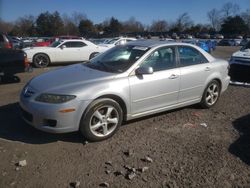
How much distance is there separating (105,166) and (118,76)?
1.57 m

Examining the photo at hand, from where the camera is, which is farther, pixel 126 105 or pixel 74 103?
pixel 126 105

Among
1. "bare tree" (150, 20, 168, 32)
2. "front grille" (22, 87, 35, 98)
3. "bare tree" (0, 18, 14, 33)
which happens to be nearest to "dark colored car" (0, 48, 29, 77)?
"front grille" (22, 87, 35, 98)

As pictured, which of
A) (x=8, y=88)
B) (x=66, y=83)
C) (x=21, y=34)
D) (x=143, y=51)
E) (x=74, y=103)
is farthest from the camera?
(x=21, y=34)

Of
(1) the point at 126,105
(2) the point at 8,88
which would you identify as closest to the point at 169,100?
(1) the point at 126,105

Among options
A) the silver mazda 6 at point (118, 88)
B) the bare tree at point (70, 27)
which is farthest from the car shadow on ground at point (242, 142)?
the bare tree at point (70, 27)

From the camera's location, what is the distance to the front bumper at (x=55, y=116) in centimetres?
434

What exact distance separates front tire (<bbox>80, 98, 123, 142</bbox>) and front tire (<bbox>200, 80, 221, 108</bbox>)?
2.32 meters

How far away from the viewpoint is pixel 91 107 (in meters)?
4.51

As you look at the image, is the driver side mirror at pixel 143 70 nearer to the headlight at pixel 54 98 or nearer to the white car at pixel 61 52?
the headlight at pixel 54 98

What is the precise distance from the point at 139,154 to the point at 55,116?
1.36 m

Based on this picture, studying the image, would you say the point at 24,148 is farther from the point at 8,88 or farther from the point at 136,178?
the point at 8,88

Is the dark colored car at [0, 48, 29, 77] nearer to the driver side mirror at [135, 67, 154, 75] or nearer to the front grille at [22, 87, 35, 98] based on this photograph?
the front grille at [22, 87, 35, 98]

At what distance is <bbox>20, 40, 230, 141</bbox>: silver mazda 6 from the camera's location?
4.43 meters

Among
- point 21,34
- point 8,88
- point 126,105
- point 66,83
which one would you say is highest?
point 66,83
